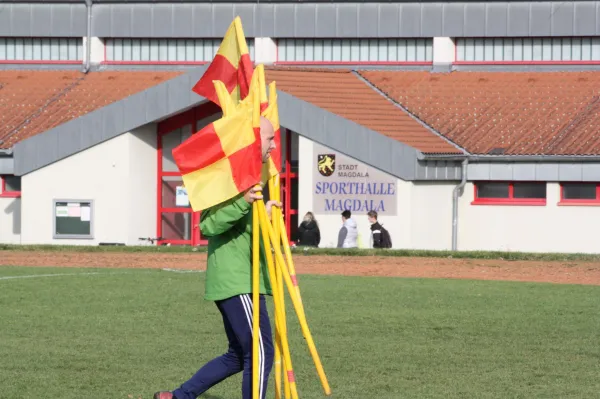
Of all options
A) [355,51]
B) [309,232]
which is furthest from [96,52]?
[309,232]

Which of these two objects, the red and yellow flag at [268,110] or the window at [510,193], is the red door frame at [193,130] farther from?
→ the red and yellow flag at [268,110]

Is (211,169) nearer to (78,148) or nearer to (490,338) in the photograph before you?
(490,338)

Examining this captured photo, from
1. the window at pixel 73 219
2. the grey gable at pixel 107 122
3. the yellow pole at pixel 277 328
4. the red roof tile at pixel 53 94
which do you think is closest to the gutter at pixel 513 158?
the grey gable at pixel 107 122

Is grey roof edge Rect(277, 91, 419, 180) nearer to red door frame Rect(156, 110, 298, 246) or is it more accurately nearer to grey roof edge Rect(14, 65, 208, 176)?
red door frame Rect(156, 110, 298, 246)

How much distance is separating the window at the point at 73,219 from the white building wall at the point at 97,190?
0.41 ft

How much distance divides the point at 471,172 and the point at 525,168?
1.40 meters

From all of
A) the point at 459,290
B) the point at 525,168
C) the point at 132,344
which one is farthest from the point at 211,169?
the point at 525,168

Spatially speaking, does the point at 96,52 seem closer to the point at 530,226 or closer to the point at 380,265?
the point at 530,226

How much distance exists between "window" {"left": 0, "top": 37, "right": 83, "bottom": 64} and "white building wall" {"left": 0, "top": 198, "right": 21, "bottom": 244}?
6.36 metres

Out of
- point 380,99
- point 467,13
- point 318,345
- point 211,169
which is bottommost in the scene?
point 318,345

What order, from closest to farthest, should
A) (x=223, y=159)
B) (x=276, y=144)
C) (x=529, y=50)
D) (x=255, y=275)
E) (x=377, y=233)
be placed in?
(x=255, y=275) < (x=223, y=159) < (x=276, y=144) < (x=377, y=233) < (x=529, y=50)

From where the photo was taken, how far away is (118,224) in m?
36.2

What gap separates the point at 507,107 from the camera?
36.9 metres

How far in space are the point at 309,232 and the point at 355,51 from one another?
8.69m
